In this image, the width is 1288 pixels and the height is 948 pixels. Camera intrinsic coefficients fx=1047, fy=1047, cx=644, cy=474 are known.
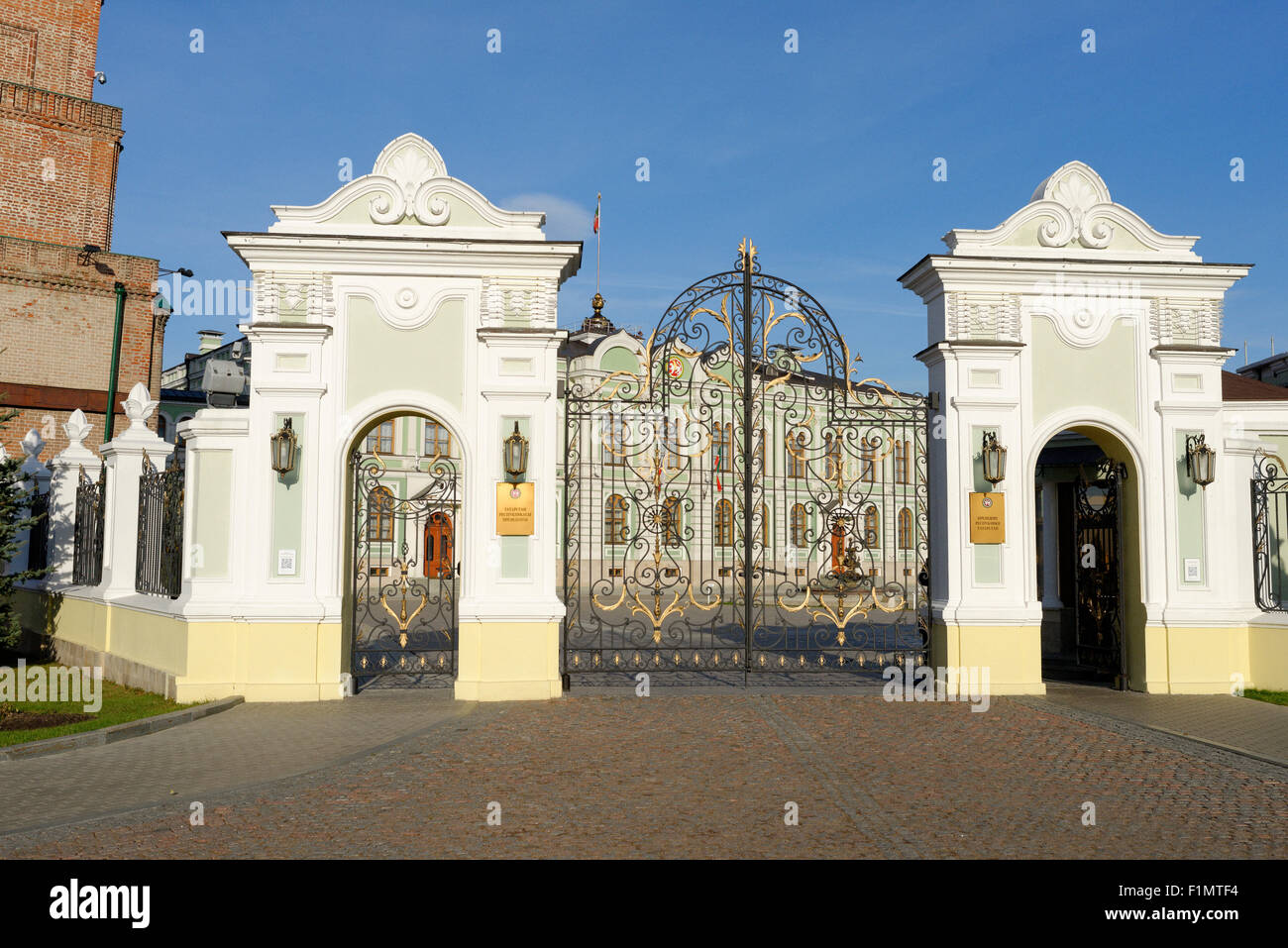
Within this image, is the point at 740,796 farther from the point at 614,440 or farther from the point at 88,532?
the point at 614,440

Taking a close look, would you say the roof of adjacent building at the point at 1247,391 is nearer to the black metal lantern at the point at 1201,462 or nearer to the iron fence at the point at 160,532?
the black metal lantern at the point at 1201,462

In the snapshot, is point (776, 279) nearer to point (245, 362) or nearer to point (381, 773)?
point (381, 773)

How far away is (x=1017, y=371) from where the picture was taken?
12070 mm

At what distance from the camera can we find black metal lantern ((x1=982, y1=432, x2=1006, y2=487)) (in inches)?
461

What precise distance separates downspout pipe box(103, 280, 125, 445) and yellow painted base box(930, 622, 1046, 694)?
1997cm

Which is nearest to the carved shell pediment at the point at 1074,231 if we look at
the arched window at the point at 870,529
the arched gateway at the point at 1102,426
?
the arched gateway at the point at 1102,426

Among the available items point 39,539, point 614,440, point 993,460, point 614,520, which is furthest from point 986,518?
point 39,539

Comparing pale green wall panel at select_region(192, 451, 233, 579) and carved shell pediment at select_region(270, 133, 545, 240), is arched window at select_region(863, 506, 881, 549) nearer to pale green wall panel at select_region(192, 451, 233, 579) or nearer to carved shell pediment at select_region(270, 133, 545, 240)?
carved shell pediment at select_region(270, 133, 545, 240)

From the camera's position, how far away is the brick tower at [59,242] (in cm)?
2402

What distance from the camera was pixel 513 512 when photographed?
11.3 meters

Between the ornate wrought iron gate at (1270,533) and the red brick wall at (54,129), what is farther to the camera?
the red brick wall at (54,129)

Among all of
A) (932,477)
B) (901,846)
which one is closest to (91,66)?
(932,477)

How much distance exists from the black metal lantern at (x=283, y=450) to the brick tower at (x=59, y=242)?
15681mm
